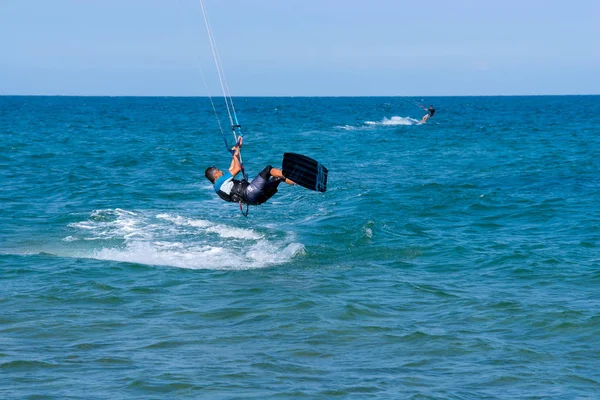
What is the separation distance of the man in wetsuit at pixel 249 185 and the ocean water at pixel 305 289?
161 centimetres

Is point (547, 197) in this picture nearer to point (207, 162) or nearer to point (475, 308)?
point (475, 308)

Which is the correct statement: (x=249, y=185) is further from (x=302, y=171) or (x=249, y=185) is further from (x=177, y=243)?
(x=177, y=243)

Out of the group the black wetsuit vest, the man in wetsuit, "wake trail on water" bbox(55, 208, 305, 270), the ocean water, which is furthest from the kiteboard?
"wake trail on water" bbox(55, 208, 305, 270)

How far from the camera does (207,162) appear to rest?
132ft

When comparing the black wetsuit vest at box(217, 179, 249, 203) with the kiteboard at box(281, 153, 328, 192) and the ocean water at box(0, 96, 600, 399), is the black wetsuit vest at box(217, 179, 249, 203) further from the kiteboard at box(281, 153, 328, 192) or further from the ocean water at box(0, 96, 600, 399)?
the ocean water at box(0, 96, 600, 399)

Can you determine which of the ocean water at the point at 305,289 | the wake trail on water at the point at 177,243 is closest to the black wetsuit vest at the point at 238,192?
the ocean water at the point at 305,289

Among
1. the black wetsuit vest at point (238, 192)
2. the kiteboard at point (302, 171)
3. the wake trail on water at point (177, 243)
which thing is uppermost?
the kiteboard at point (302, 171)

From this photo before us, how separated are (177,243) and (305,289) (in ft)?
18.1

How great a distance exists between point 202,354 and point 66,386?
1.91m

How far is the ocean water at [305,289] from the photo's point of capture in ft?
32.4

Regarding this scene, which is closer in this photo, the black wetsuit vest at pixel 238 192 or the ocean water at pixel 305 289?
the ocean water at pixel 305 289

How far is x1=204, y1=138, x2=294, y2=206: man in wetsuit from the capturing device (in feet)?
46.4

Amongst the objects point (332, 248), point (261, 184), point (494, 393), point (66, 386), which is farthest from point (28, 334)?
point (332, 248)

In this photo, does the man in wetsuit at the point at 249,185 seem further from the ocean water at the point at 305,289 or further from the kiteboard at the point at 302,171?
the ocean water at the point at 305,289
